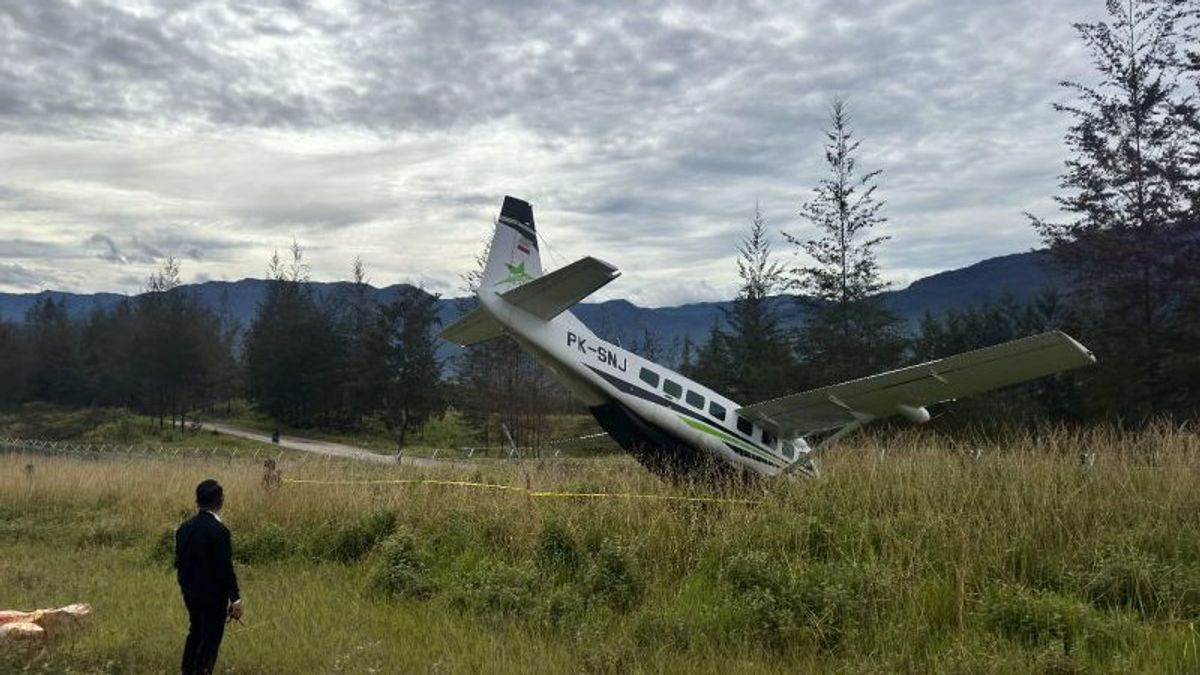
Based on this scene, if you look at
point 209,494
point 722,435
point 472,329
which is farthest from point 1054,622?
point 472,329

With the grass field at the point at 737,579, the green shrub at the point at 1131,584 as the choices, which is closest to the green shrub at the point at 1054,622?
the grass field at the point at 737,579

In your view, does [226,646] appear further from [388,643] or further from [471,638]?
[471,638]

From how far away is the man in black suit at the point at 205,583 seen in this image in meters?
6.24

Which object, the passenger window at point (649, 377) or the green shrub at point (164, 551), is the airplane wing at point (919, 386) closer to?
the passenger window at point (649, 377)

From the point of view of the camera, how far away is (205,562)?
6.23m

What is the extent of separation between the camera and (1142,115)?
29.5 m

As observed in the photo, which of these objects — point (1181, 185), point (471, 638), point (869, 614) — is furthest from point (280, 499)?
point (1181, 185)

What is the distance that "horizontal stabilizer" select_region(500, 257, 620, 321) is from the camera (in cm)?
1225

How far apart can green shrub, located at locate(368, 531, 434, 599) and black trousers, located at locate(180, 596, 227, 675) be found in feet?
Answer: 9.50

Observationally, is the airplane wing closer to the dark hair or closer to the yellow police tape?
the yellow police tape

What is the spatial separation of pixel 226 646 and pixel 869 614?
5563 millimetres

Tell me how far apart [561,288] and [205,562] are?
7.83 metres

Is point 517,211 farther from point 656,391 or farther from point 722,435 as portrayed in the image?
point 722,435

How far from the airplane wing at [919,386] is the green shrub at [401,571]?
7099 mm
